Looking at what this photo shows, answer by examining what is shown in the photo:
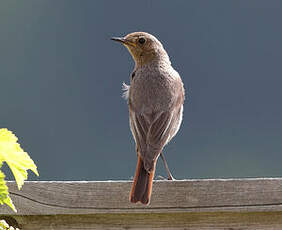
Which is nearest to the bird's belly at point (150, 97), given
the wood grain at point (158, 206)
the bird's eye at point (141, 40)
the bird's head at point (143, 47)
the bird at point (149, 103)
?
the bird at point (149, 103)

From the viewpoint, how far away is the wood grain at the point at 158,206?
2455 mm

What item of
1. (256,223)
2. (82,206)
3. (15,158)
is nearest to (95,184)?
(82,206)

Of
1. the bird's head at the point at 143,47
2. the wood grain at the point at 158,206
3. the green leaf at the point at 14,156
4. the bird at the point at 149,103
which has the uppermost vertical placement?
the bird's head at the point at 143,47

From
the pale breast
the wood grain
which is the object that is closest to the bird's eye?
the pale breast

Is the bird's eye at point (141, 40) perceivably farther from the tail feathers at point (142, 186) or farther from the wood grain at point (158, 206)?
the wood grain at point (158, 206)

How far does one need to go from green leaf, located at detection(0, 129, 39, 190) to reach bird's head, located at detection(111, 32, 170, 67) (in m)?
3.29

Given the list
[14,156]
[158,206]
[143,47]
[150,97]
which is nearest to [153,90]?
[150,97]

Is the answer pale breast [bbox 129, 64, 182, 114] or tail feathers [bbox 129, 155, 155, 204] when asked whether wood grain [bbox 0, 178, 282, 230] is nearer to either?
tail feathers [bbox 129, 155, 155, 204]

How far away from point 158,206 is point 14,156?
4.70ft

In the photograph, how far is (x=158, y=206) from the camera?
2479 mm

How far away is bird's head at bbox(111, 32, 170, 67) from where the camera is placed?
4434mm

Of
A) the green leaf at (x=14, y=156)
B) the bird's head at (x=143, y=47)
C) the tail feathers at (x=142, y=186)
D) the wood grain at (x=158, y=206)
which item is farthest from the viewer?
the bird's head at (x=143, y=47)

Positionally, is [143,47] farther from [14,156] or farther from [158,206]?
[14,156]

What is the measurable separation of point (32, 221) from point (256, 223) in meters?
1.16
